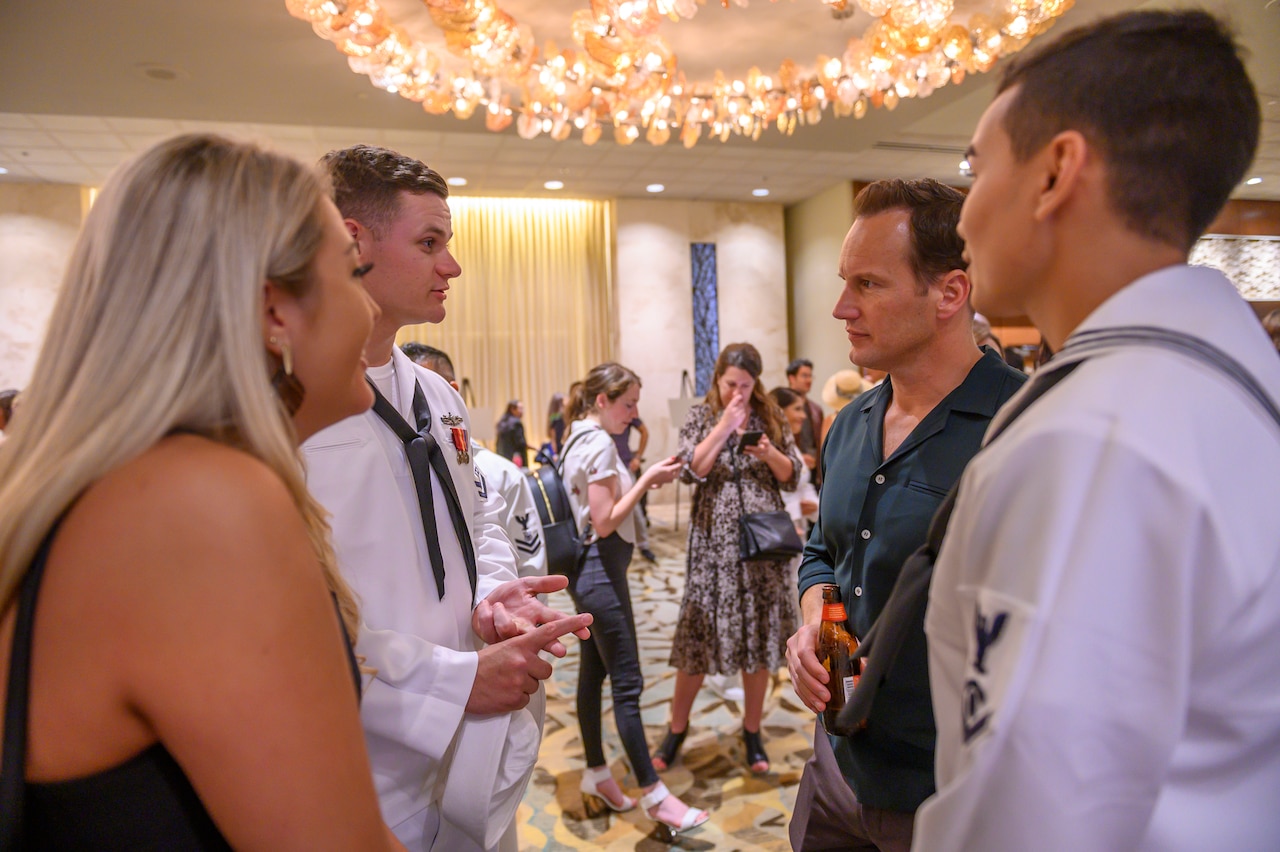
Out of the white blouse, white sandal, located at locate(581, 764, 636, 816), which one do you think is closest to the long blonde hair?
the white blouse

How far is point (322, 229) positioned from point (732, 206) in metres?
11.9

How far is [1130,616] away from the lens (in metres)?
0.65

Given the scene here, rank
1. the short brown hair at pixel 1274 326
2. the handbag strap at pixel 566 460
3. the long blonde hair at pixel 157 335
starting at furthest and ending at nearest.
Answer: the short brown hair at pixel 1274 326 < the handbag strap at pixel 566 460 < the long blonde hair at pixel 157 335

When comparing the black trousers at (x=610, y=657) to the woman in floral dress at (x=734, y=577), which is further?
the woman in floral dress at (x=734, y=577)

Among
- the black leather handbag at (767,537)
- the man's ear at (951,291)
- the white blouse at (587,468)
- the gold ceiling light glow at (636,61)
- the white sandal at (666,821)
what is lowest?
the white sandal at (666,821)

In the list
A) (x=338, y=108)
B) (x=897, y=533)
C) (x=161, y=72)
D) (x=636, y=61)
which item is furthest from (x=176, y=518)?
(x=338, y=108)

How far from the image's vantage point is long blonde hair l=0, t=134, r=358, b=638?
77 cm

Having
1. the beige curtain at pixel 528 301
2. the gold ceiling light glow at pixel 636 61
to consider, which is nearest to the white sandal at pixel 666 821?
the gold ceiling light glow at pixel 636 61

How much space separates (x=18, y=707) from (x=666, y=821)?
A: 2.79 m

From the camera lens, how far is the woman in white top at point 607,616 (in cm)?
323

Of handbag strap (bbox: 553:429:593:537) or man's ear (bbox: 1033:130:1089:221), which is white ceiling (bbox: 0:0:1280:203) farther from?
man's ear (bbox: 1033:130:1089:221)

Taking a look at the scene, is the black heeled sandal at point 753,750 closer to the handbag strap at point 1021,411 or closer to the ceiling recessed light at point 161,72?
the handbag strap at point 1021,411

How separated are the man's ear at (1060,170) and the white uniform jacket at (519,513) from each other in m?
2.40

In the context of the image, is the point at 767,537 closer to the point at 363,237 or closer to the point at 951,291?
the point at 951,291
